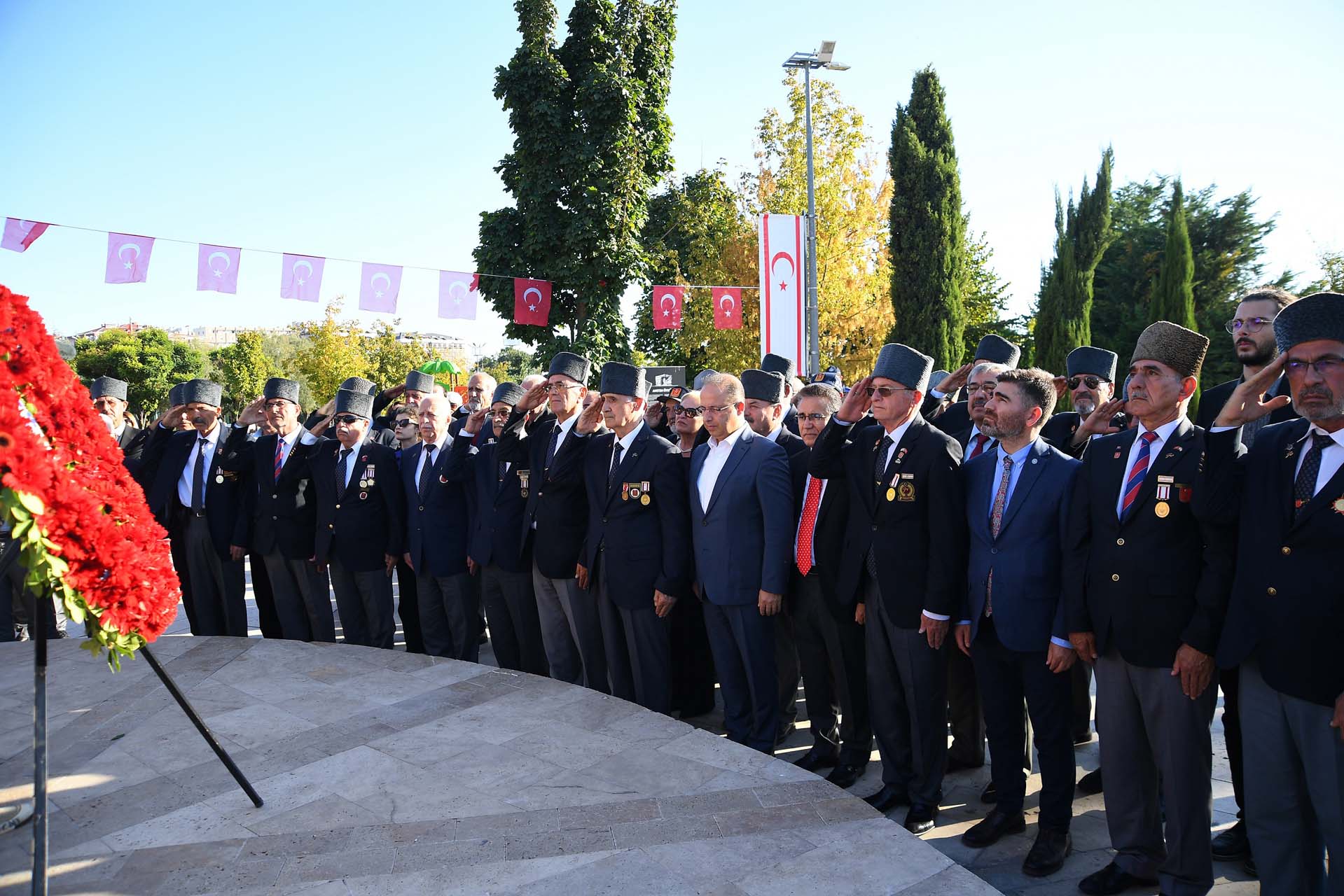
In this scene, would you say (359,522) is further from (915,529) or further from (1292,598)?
(1292,598)

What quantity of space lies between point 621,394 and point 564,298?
63.2 feet

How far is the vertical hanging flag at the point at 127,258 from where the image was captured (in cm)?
1148

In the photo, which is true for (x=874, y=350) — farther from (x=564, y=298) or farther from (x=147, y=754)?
(x=147, y=754)

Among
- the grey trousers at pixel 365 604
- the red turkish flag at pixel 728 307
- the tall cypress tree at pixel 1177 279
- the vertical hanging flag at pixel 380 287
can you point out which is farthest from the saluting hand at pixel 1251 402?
the tall cypress tree at pixel 1177 279

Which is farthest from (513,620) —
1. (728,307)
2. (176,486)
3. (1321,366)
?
(728,307)

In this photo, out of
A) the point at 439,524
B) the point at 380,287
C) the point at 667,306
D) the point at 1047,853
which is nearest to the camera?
the point at 1047,853

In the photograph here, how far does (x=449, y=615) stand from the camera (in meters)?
6.43

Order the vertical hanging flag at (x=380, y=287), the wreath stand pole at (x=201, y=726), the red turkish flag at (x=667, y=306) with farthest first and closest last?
the red turkish flag at (x=667, y=306), the vertical hanging flag at (x=380, y=287), the wreath stand pole at (x=201, y=726)

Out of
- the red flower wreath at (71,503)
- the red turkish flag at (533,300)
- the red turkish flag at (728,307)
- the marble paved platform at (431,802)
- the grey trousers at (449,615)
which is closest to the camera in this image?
the red flower wreath at (71,503)

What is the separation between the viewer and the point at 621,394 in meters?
5.00

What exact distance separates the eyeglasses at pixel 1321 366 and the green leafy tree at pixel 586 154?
19.8 m

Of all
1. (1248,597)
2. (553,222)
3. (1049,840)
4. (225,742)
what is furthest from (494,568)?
(553,222)

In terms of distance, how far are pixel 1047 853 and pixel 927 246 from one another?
2169 centimetres

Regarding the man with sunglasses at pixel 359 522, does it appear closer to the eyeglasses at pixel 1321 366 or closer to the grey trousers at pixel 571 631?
the grey trousers at pixel 571 631
